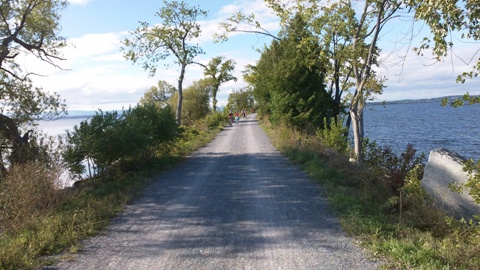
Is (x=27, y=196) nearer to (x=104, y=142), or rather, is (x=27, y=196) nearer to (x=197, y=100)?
(x=104, y=142)

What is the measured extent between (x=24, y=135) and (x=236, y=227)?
37.7ft

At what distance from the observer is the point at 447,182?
8.56 m

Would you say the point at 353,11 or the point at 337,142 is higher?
the point at 353,11

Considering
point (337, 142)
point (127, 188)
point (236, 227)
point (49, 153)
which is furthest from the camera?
point (337, 142)

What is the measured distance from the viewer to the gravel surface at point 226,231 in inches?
218

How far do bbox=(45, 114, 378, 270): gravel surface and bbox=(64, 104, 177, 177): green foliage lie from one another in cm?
187

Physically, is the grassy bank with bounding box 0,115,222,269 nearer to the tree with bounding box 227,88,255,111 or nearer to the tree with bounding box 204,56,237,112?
the tree with bounding box 204,56,237,112

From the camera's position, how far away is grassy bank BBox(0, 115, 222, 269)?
226 inches

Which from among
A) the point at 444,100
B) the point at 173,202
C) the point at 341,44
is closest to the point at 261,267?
the point at 444,100

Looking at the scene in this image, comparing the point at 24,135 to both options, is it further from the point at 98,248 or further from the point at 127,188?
the point at 98,248

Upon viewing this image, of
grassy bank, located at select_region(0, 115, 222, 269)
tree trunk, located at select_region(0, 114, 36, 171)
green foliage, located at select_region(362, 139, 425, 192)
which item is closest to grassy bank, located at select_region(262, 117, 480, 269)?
green foliage, located at select_region(362, 139, 425, 192)

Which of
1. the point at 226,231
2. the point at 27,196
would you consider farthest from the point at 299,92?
the point at 27,196

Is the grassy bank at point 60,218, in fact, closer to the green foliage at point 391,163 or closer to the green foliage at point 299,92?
the green foliage at point 391,163

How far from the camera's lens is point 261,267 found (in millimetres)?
5285
